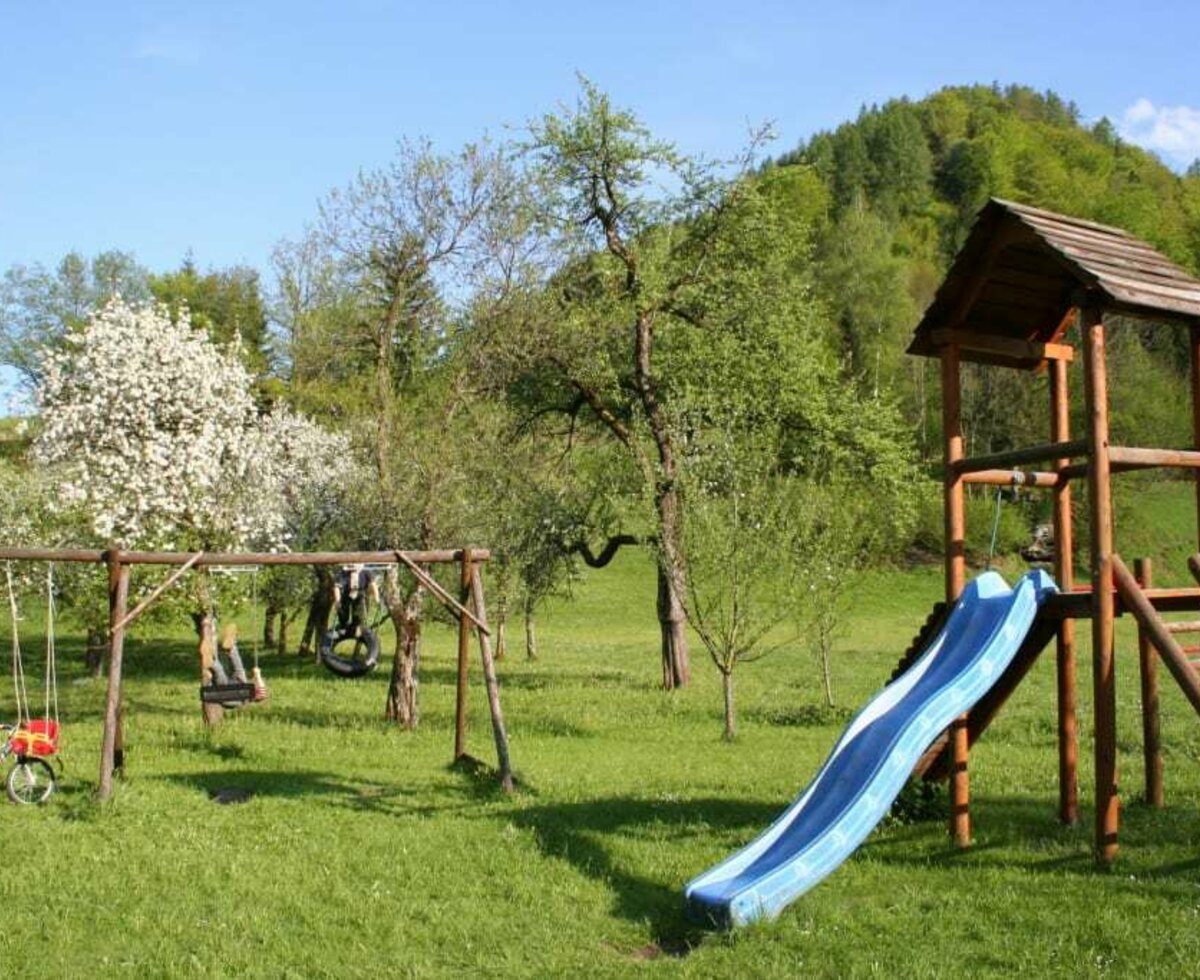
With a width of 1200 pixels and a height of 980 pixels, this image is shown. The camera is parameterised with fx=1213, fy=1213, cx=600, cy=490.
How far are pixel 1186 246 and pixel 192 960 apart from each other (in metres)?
86.1

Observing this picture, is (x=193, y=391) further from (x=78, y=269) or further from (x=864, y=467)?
(x=78, y=269)

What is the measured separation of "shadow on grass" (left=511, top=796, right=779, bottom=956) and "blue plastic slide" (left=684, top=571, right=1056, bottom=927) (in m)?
0.36

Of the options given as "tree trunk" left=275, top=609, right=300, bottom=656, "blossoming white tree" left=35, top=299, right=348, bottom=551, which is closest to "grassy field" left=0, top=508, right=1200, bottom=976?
"blossoming white tree" left=35, top=299, right=348, bottom=551

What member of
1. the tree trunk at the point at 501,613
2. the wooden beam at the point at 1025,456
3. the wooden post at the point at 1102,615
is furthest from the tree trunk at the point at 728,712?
the tree trunk at the point at 501,613

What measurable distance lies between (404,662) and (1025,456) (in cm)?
1221

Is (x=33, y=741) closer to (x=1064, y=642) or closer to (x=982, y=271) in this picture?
(x=1064, y=642)

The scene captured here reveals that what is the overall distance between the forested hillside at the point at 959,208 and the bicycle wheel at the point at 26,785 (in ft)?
61.7

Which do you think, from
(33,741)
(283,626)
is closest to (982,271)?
(33,741)

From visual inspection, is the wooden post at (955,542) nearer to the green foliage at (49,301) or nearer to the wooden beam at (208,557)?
the wooden beam at (208,557)

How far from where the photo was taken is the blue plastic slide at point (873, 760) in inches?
312

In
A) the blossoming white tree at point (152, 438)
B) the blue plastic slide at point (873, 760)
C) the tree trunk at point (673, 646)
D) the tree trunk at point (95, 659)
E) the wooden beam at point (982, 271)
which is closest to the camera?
the blue plastic slide at point (873, 760)

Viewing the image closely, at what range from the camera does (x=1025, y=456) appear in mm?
9703

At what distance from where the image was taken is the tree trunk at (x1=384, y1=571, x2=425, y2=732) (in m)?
19.5

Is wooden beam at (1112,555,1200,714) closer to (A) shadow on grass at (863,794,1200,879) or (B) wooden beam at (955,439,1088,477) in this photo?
(B) wooden beam at (955,439,1088,477)
